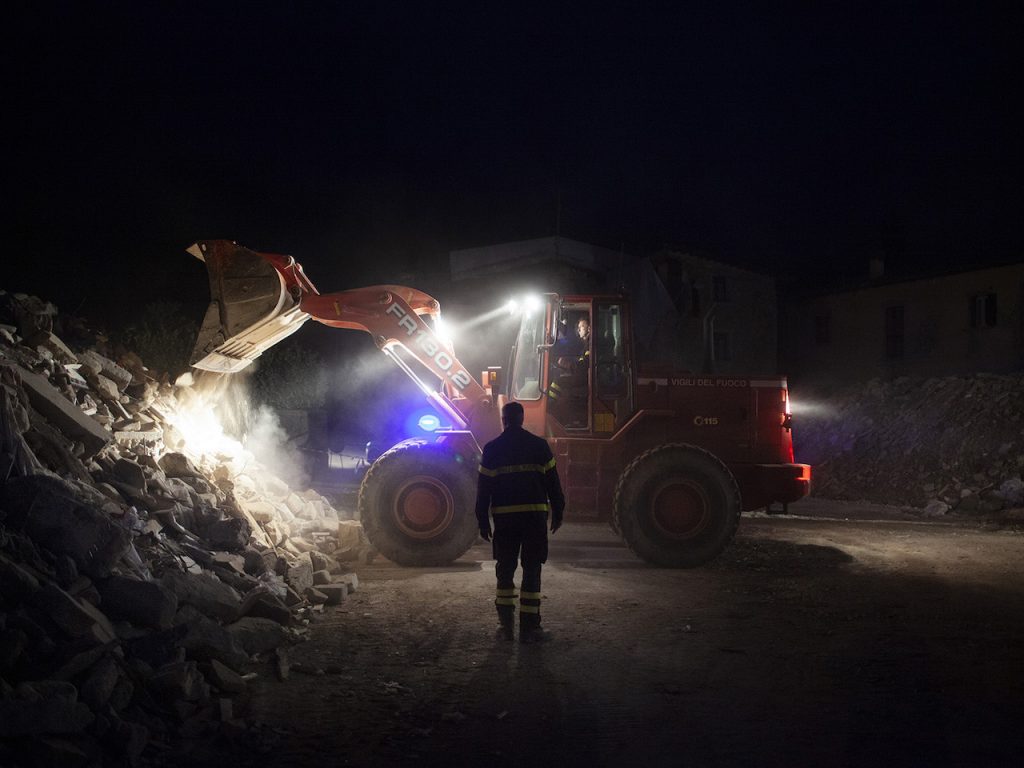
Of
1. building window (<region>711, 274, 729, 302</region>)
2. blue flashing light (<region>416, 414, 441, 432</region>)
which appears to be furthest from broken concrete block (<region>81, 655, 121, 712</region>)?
building window (<region>711, 274, 729, 302</region>)

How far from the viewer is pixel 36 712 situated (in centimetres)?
403

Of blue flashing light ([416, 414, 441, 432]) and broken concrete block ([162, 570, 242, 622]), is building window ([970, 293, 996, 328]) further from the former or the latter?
broken concrete block ([162, 570, 242, 622])

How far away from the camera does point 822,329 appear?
3228cm

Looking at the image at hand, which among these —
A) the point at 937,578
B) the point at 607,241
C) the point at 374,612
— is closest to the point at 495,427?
the point at 374,612

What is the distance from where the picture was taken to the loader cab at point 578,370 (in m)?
10.1

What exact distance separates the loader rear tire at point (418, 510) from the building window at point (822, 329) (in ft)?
83.5

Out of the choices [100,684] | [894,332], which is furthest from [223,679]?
[894,332]

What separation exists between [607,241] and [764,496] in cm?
2419

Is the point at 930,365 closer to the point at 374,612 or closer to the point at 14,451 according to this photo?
the point at 374,612

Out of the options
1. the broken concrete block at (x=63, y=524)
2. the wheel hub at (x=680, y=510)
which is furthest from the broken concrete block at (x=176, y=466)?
the wheel hub at (x=680, y=510)

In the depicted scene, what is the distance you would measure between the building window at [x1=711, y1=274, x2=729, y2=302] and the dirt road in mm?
23585

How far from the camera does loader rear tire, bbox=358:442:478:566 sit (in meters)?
9.70

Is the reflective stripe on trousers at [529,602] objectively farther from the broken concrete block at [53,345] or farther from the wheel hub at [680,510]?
the broken concrete block at [53,345]

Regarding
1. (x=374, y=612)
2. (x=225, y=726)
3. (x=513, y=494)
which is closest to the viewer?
(x=225, y=726)
